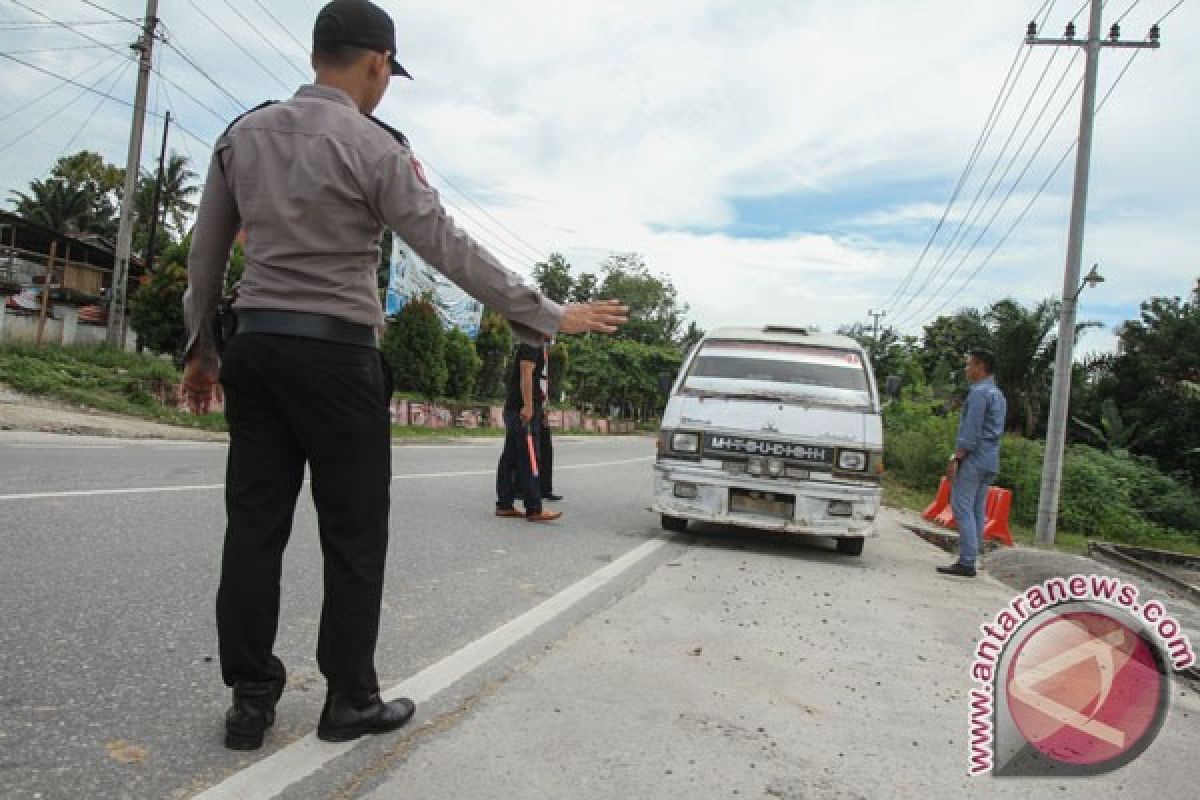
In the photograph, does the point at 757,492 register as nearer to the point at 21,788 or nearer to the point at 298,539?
the point at 298,539

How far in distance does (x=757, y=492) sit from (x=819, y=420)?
0.77 m

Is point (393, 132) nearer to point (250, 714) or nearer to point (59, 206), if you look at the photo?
point (250, 714)

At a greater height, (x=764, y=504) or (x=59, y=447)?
(x=764, y=504)

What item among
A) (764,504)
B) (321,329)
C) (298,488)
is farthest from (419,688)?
(764,504)

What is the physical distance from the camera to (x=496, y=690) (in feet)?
10.1

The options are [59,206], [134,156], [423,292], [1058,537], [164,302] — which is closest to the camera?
[1058,537]

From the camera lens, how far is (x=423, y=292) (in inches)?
1080

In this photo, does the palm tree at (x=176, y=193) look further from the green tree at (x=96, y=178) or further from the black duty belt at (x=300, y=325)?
the black duty belt at (x=300, y=325)

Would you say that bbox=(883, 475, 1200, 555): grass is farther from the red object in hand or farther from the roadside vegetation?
the red object in hand

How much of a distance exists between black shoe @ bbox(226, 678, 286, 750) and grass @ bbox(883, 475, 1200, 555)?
481 inches

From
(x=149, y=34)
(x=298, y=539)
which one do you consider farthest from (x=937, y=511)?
(x=149, y=34)

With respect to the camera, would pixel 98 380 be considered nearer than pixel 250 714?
No

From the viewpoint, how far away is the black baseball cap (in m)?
2.54

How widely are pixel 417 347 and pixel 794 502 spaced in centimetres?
2197
